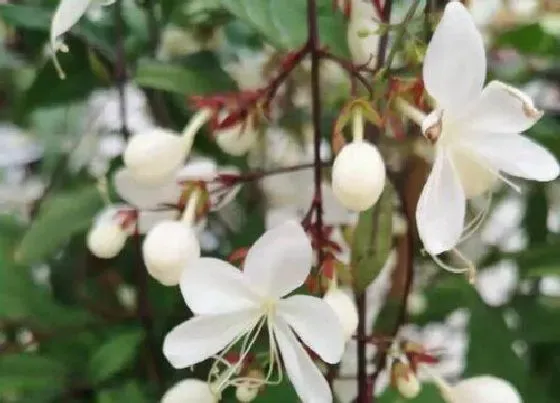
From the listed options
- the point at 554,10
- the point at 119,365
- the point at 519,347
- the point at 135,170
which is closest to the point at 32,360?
the point at 119,365

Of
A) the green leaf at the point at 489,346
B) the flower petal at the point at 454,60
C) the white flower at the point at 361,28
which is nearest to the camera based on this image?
the flower petal at the point at 454,60

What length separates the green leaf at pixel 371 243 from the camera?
397mm

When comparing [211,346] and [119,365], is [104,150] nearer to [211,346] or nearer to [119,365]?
[119,365]

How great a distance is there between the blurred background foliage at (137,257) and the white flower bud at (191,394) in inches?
2.5

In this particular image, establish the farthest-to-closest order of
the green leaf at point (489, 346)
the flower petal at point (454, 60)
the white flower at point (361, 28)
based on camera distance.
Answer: the green leaf at point (489, 346) < the white flower at point (361, 28) < the flower petal at point (454, 60)

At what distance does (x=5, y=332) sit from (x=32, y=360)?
109mm

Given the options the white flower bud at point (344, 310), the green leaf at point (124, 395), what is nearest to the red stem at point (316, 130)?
the white flower bud at point (344, 310)

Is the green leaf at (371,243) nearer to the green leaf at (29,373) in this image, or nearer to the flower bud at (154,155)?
the flower bud at (154,155)

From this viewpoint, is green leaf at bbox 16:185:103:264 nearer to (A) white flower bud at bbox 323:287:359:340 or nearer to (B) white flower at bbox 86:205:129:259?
(B) white flower at bbox 86:205:129:259

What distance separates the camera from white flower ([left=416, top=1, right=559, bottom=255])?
338 mm

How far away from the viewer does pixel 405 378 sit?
0.42m

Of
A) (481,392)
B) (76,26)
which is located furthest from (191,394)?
(76,26)

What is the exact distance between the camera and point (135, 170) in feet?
1.35

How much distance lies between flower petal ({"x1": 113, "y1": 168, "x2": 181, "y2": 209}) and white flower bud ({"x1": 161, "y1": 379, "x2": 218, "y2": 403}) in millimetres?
86
